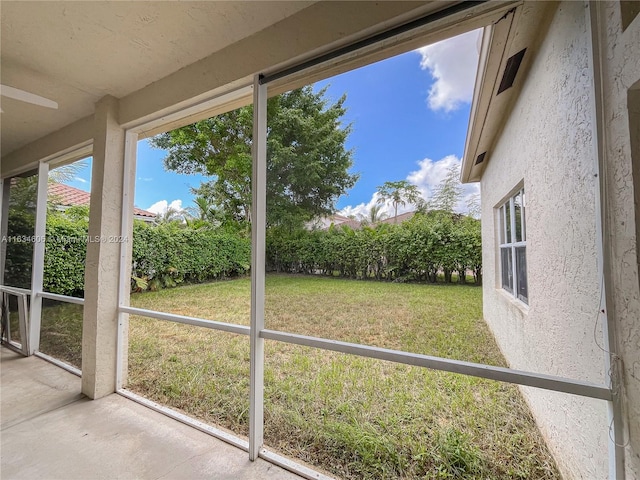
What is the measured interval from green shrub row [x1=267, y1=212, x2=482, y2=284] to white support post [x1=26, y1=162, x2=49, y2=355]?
12.0 feet

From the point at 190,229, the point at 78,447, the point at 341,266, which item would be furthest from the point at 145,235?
the point at 341,266

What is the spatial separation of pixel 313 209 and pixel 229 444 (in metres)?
1.76

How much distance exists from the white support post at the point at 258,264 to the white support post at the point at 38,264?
3568 millimetres

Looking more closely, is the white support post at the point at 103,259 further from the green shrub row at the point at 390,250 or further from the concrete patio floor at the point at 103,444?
the green shrub row at the point at 390,250

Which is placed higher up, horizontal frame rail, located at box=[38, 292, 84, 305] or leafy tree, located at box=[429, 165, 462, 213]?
leafy tree, located at box=[429, 165, 462, 213]

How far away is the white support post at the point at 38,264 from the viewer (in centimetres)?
348

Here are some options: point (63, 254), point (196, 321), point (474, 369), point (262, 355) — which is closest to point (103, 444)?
point (196, 321)

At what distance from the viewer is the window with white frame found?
5.52 ft

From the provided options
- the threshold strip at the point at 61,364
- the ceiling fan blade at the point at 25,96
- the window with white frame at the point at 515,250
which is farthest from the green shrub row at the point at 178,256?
the window with white frame at the point at 515,250

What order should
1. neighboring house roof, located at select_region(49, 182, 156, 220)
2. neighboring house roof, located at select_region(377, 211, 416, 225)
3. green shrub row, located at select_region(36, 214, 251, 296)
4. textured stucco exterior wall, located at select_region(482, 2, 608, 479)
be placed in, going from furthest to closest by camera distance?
neighboring house roof, located at select_region(49, 182, 156, 220), green shrub row, located at select_region(36, 214, 251, 296), neighboring house roof, located at select_region(377, 211, 416, 225), textured stucco exterior wall, located at select_region(482, 2, 608, 479)

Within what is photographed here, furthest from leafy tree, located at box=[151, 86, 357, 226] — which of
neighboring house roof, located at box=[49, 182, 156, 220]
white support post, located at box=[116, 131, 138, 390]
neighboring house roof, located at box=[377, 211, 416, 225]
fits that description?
neighboring house roof, located at box=[49, 182, 156, 220]

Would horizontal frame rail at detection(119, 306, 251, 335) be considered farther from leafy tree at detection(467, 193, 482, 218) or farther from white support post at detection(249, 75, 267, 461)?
leafy tree at detection(467, 193, 482, 218)

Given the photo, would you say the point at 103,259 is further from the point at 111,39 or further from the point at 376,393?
the point at 376,393

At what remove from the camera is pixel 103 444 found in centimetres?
188
